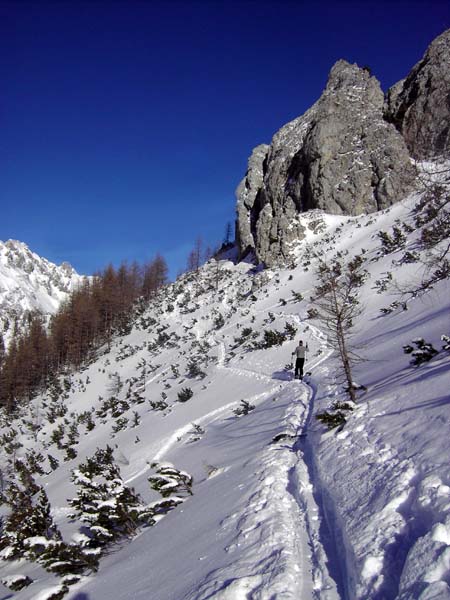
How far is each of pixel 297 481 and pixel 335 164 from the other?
37.2m

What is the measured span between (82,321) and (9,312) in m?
89.8

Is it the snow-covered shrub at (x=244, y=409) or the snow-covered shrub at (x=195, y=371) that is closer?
the snow-covered shrub at (x=244, y=409)

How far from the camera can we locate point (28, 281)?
166375 millimetres

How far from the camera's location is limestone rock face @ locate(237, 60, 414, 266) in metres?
35.2

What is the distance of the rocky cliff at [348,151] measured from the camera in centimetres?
3506

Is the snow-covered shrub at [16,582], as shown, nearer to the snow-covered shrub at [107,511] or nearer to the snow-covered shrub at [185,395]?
the snow-covered shrub at [107,511]

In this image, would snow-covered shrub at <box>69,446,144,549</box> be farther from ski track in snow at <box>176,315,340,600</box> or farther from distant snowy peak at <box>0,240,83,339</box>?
distant snowy peak at <box>0,240,83,339</box>

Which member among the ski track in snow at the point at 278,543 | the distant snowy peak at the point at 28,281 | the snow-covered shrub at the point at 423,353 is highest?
the distant snowy peak at the point at 28,281

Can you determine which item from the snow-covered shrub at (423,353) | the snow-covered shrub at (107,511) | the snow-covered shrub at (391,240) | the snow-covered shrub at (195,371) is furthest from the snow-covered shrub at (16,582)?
the snow-covered shrub at (391,240)

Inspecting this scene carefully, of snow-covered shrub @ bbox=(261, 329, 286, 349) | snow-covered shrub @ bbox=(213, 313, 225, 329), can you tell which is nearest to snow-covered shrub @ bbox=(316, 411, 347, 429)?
snow-covered shrub @ bbox=(261, 329, 286, 349)

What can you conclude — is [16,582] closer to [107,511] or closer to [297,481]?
[107,511]

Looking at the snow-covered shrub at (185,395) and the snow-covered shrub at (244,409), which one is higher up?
the snow-covered shrub at (185,395)

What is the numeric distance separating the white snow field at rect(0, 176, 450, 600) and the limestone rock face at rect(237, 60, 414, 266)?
19.5 metres

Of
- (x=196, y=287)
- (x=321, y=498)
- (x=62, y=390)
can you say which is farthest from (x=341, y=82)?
(x=321, y=498)
